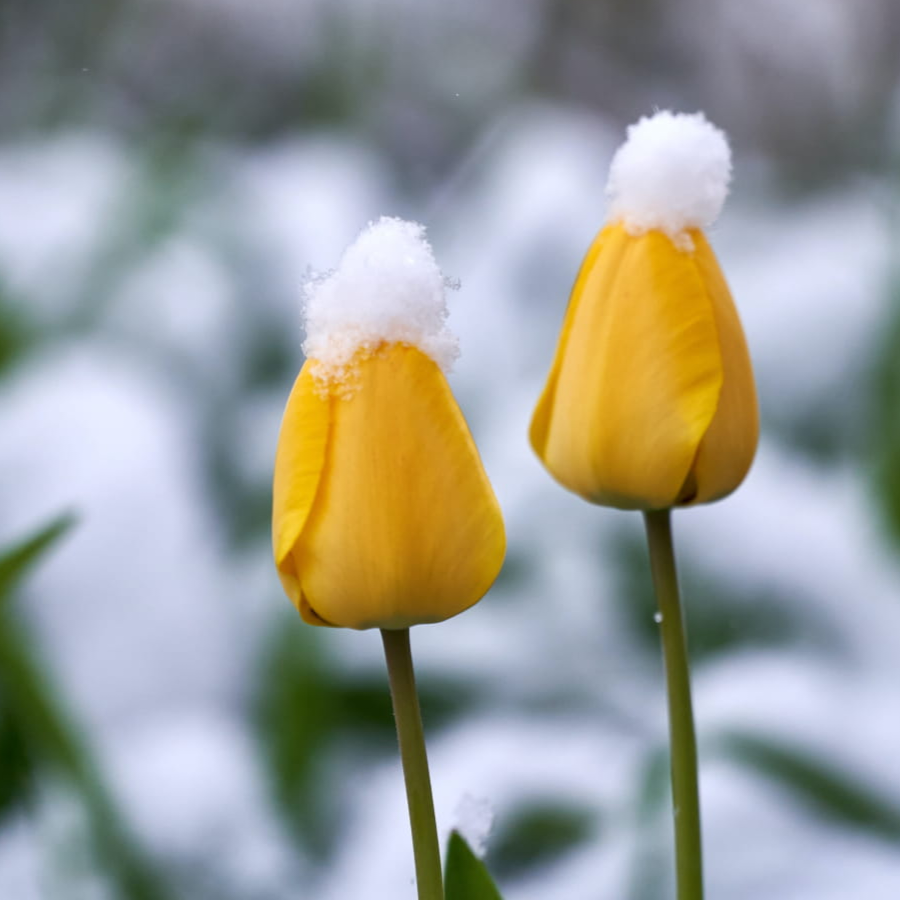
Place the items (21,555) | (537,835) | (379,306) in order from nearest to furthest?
(379,306)
(21,555)
(537,835)

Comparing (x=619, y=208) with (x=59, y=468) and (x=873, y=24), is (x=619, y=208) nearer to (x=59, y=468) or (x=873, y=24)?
(x=59, y=468)

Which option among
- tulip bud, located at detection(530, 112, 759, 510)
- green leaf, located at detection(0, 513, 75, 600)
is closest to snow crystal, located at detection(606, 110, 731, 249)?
tulip bud, located at detection(530, 112, 759, 510)

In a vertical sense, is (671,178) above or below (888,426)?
below

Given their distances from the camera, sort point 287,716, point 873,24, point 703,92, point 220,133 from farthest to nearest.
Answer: point 703,92
point 873,24
point 220,133
point 287,716

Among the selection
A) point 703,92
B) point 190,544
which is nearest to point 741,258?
point 190,544

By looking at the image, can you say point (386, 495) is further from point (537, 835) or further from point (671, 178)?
point (537, 835)

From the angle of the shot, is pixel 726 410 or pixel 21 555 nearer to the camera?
pixel 726 410

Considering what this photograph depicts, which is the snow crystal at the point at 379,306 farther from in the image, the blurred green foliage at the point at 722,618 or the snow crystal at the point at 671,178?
the blurred green foliage at the point at 722,618

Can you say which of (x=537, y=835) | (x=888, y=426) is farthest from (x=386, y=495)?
(x=888, y=426)
